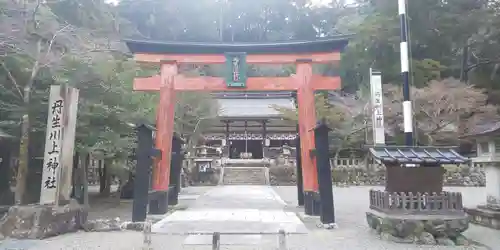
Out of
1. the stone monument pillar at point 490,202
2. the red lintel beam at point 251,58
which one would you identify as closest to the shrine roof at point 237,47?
the red lintel beam at point 251,58

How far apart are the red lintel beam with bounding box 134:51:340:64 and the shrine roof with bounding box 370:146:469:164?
14.3 ft

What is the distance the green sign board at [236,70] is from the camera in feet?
37.2

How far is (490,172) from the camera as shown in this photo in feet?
32.6

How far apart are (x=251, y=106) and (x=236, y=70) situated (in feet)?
77.6

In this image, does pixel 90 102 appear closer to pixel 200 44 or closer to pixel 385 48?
pixel 200 44

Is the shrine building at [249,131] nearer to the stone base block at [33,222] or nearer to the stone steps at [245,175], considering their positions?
the stone steps at [245,175]

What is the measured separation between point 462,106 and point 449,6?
9.87 m

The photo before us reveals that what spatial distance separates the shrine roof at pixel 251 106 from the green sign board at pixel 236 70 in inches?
696

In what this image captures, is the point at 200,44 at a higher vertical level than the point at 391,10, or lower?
lower

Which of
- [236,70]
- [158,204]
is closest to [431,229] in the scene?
[236,70]

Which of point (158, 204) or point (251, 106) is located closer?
point (158, 204)

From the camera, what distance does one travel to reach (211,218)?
416 inches

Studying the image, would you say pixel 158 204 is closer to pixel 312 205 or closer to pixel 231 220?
pixel 231 220

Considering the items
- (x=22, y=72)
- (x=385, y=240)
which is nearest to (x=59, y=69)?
(x=22, y=72)
